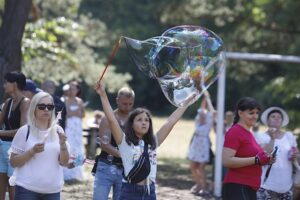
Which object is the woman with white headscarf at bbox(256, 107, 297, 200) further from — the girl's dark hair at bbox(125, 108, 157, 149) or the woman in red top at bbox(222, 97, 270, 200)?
the girl's dark hair at bbox(125, 108, 157, 149)

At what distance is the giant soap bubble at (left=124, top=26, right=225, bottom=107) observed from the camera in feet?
25.6

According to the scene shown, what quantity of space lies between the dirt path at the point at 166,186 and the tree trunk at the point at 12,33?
228 centimetres

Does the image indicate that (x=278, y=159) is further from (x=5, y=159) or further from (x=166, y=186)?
(x=166, y=186)

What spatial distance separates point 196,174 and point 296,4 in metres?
6.45

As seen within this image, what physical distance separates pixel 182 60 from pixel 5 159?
2.29 m

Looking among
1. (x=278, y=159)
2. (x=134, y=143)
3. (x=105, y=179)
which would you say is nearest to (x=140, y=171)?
(x=134, y=143)

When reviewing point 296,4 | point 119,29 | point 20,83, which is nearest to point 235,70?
point 296,4

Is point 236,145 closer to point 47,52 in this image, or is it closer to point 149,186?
point 149,186

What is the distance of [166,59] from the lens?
7945 millimetres

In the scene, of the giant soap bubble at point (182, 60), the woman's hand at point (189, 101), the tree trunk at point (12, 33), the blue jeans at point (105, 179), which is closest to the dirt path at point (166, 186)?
the tree trunk at point (12, 33)

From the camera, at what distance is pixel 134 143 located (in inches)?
267

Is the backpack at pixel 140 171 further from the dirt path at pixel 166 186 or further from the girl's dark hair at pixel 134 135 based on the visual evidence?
the dirt path at pixel 166 186

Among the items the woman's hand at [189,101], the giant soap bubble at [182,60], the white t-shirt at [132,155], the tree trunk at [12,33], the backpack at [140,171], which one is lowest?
the backpack at [140,171]

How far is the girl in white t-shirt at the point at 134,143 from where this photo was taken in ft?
21.9
